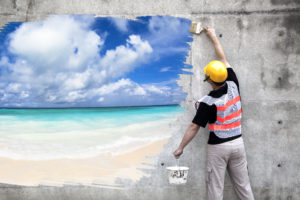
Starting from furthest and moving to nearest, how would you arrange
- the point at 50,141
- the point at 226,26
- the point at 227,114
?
the point at 50,141 < the point at 226,26 < the point at 227,114

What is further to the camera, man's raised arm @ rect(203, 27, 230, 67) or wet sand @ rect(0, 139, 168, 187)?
wet sand @ rect(0, 139, 168, 187)

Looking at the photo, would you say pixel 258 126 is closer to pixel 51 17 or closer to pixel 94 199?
pixel 94 199

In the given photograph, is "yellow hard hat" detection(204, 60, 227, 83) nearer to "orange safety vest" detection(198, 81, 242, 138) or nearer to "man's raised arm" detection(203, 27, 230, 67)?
"orange safety vest" detection(198, 81, 242, 138)

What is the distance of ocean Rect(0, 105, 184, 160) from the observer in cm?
353

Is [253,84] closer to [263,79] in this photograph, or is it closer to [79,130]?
[263,79]

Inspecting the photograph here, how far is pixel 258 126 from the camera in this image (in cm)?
341

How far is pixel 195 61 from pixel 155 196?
1.71m

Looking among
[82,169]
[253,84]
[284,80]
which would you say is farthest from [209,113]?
[82,169]

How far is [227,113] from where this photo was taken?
2.75 meters

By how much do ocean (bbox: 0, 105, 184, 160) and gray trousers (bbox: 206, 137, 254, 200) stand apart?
80cm

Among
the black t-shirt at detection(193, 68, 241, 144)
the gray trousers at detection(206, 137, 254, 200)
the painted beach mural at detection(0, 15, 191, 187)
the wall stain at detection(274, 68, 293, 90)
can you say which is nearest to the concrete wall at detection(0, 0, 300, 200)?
the wall stain at detection(274, 68, 293, 90)

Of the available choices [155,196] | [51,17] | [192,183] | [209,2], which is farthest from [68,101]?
[209,2]

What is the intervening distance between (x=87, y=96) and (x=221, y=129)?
69.3 inches

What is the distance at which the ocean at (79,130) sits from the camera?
353 centimetres
